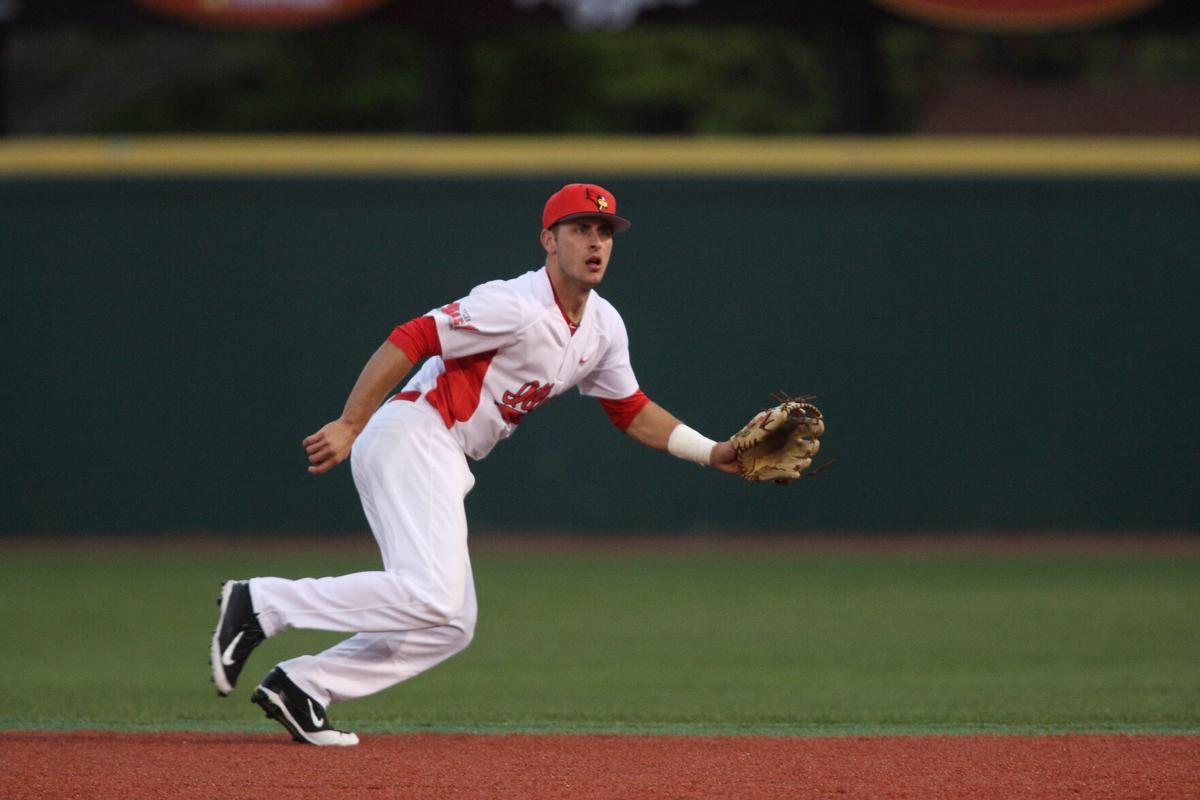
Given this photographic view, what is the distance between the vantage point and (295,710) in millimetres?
5484

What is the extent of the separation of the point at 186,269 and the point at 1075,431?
7.69m

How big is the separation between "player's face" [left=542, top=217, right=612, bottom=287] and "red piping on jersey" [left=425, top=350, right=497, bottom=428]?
0.39m

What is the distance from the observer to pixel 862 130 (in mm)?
13852

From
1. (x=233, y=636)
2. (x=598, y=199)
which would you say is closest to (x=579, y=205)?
(x=598, y=199)

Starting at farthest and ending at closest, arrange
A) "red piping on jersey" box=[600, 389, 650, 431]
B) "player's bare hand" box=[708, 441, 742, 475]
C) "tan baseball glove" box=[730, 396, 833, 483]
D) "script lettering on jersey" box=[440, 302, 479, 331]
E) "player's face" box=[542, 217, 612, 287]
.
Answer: "red piping on jersey" box=[600, 389, 650, 431] → "player's bare hand" box=[708, 441, 742, 475] → "tan baseball glove" box=[730, 396, 833, 483] → "player's face" box=[542, 217, 612, 287] → "script lettering on jersey" box=[440, 302, 479, 331]

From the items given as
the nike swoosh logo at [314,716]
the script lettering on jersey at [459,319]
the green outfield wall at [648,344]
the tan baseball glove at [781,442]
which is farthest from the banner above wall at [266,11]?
the nike swoosh logo at [314,716]

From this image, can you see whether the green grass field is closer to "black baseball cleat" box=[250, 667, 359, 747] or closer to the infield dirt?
the infield dirt

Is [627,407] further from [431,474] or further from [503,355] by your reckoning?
[431,474]

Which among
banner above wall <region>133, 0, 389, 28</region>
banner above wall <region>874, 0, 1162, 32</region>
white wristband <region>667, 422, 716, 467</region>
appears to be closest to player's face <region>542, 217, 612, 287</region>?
white wristband <region>667, 422, 716, 467</region>

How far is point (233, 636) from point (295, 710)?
41cm

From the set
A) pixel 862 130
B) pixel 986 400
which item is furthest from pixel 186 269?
pixel 986 400

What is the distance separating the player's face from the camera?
5418 mm

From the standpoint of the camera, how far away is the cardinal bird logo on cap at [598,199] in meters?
5.46

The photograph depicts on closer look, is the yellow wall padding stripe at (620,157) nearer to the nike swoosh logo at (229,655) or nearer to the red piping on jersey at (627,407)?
the red piping on jersey at (627,407)
